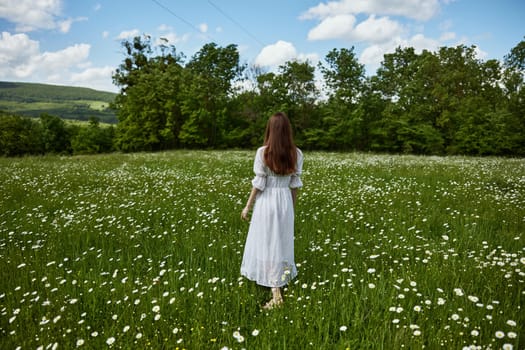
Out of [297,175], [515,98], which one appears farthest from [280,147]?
[515,98]

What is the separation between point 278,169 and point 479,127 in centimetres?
3975

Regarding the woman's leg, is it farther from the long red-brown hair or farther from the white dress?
the long red-brown hair

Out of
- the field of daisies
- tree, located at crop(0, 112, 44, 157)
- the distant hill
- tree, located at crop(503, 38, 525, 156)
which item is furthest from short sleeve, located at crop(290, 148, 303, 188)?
the distant hill

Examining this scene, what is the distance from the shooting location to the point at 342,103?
125ft

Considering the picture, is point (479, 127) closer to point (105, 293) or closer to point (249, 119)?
point (249, 119)

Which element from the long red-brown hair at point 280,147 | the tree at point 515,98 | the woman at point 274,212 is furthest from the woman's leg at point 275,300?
the tree at point 515,98

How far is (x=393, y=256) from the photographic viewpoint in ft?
14.7

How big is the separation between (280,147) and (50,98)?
21395 cm

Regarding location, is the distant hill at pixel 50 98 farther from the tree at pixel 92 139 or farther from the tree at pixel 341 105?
the tree at pixel 341 105

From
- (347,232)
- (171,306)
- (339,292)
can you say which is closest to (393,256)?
(347,232)

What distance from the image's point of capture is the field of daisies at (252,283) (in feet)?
9.11

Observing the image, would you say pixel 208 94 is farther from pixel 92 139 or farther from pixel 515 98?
pixel 515 98

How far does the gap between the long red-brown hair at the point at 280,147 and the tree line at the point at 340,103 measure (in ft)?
113

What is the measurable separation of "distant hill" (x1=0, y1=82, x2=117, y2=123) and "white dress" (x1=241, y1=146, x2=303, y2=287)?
13794 centimetres
